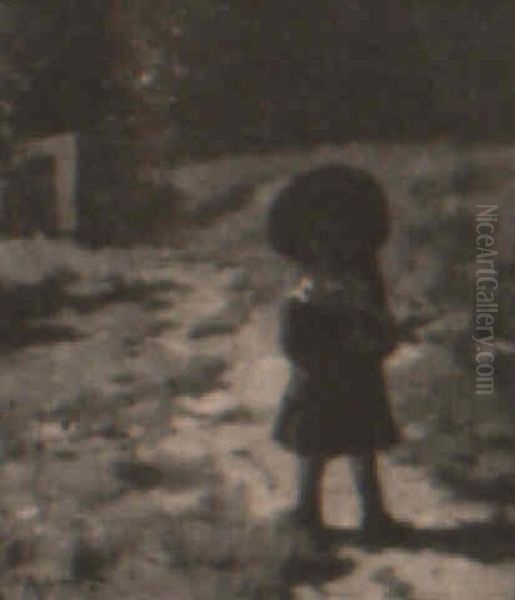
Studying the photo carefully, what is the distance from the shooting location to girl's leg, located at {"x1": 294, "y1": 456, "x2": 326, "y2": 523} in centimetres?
142

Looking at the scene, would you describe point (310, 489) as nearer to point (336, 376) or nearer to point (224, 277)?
point (336, 376)

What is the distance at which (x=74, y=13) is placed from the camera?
154 cm

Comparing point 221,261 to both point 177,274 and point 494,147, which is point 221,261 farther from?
point 494,147

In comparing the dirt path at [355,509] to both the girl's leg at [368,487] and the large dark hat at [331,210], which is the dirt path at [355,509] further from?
the large dark hat at [331,210]

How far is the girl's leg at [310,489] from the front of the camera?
1.42 metres

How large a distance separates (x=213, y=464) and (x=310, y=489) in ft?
0.57

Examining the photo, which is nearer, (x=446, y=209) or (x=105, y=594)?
(x=105, y=594)

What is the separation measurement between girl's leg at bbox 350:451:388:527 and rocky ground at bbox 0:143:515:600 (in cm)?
3

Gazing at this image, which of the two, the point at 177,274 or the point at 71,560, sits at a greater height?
the point at 177,274

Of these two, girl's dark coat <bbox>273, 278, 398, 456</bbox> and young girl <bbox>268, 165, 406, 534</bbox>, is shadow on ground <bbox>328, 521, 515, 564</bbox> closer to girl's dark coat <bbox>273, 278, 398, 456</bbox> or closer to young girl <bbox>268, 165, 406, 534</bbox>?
young girl <bbox>268, 165, 406, 534</bbox>

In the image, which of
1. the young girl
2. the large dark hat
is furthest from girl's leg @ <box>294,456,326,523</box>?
the large dark hat

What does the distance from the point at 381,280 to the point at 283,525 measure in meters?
0.41

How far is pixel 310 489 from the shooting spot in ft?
4.66

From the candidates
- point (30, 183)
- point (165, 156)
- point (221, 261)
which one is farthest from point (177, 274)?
point (30, 183)
